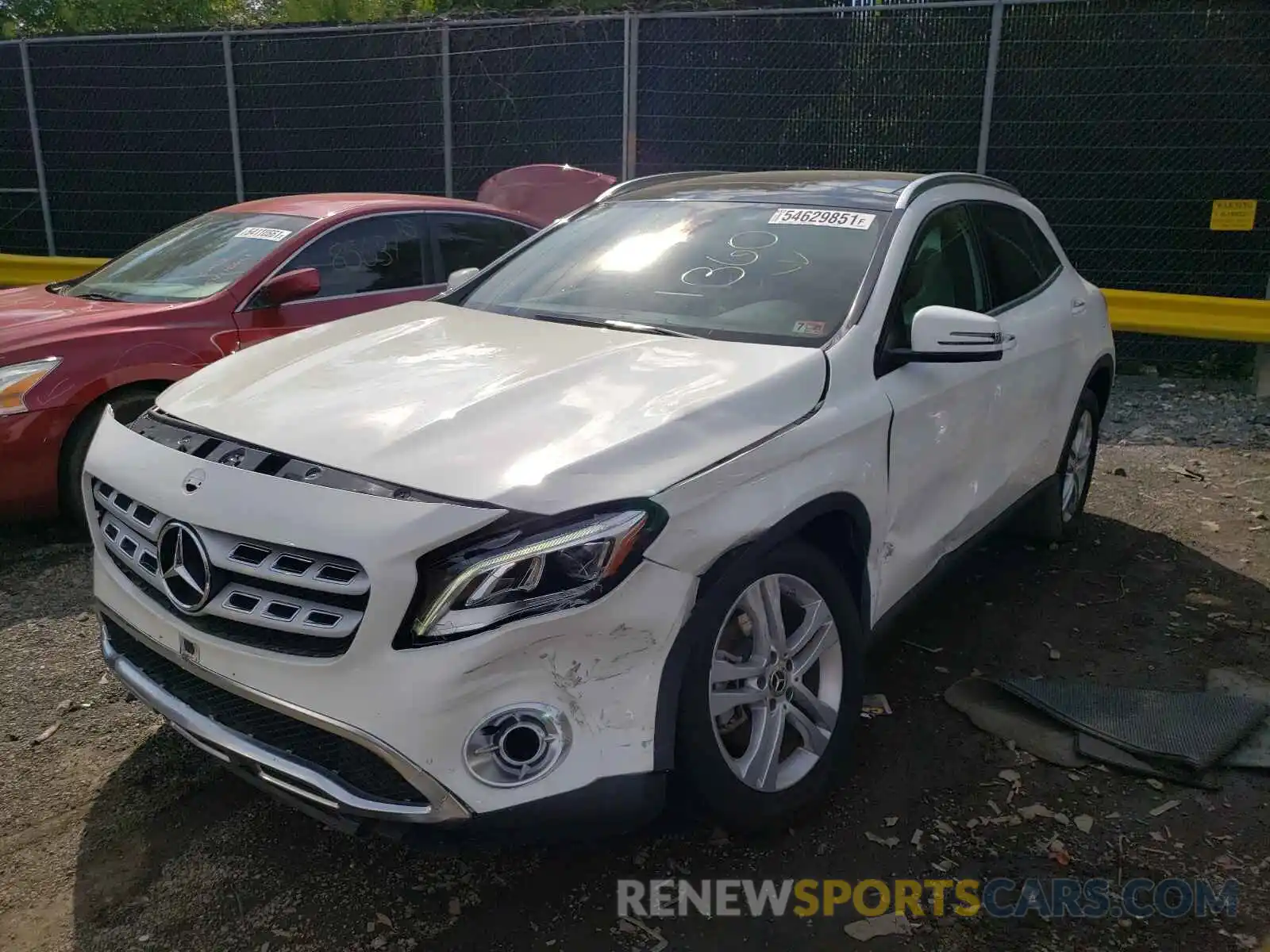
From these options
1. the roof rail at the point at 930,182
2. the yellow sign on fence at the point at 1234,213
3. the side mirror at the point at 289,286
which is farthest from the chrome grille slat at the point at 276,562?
the yellow sign on fence at the point at 1234,213

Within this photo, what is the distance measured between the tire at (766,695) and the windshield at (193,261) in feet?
12.3

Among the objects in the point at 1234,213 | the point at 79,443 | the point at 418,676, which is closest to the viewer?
the point at 418,676

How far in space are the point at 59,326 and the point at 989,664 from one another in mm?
4277

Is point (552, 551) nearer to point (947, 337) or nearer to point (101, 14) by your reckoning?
point (947, 337)

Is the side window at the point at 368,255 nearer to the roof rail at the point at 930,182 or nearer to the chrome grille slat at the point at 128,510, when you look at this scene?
the chrome grille slat at the point at 128,510

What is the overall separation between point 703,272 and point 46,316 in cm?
331

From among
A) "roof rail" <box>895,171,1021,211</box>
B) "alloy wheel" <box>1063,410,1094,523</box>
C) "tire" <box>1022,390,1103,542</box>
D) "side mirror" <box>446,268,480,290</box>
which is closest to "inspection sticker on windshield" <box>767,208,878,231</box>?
"roof rail" <box>895,171,1021,211</box>

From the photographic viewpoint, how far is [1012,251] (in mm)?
4383

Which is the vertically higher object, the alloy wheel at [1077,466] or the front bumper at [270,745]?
the front bumper at [270,745]

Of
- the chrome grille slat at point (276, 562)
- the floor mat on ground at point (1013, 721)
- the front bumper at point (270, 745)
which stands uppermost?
the chrome grille slat at point (276, 562)

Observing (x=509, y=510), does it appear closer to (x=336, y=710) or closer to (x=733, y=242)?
(x=336, y=710)

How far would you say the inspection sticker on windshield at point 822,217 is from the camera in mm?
3545

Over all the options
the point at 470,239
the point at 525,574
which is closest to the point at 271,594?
the point at 525,574

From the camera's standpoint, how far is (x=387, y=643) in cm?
212
